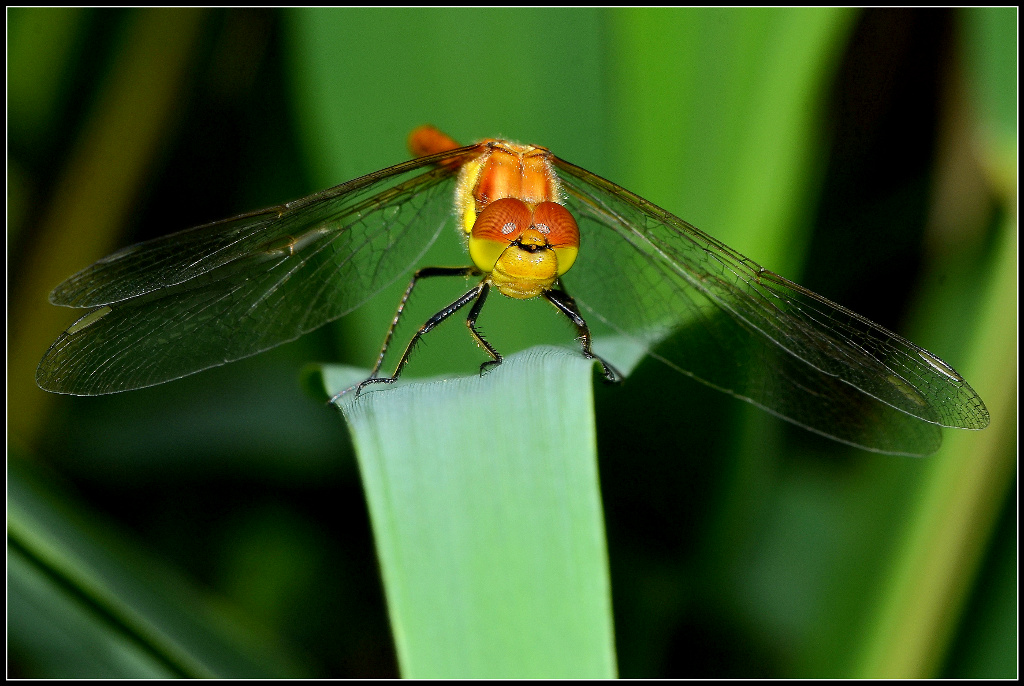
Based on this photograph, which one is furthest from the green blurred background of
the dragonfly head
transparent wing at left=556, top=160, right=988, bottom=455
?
the dragonfly head

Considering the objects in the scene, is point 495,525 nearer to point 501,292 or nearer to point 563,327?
point 501,292

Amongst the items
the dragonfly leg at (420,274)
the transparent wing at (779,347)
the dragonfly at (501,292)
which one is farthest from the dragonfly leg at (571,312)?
the dragonfly leg at (420,274)

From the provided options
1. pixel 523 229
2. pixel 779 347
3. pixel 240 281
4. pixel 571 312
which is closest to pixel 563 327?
pixel 571 312

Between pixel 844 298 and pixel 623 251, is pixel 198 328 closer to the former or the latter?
pixel 623 251

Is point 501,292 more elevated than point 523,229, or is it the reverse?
point 523,229

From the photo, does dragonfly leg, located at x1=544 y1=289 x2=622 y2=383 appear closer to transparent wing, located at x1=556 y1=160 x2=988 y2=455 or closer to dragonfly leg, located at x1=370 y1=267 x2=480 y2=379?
transparent wing, located at x1=556 y1=160 x2=988 y2=455

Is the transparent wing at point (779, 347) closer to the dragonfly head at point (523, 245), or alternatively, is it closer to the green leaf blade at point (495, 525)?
the dragonfly head at point (523, 245)

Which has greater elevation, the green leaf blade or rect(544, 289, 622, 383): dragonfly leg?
rect(544, 289, 622, 383): dragonfly leg
